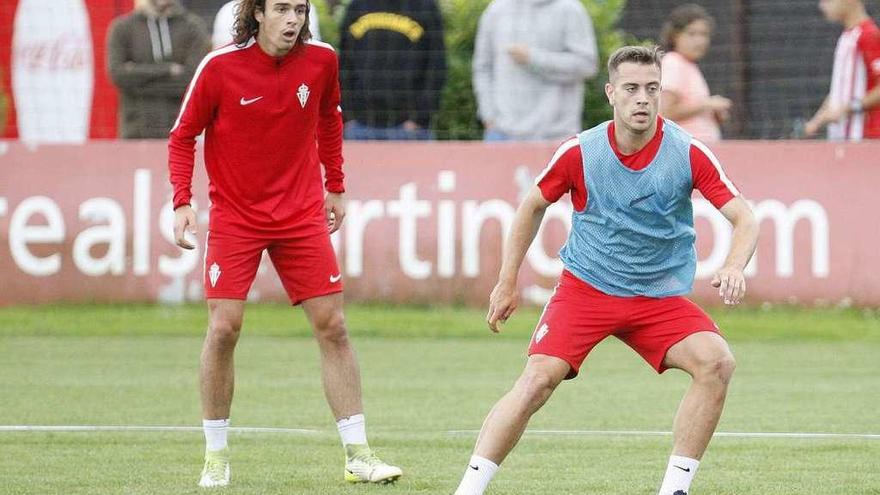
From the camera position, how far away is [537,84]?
54.4 feet

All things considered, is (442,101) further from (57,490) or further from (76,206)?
(57,490)

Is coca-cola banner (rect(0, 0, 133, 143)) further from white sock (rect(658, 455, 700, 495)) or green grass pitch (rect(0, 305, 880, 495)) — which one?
white sock (rect(658, 455, 700, 495))

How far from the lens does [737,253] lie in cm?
719

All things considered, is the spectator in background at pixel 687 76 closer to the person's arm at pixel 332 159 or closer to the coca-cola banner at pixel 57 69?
the coca-cola banner at pixel 57 69

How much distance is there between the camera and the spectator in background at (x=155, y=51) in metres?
17.0

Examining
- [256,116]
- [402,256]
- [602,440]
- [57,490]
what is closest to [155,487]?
[57,490]

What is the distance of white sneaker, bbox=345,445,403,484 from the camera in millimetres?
8347

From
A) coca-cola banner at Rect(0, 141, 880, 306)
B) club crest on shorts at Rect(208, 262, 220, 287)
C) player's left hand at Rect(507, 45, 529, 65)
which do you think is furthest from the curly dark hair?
player's left hand at Rect(507, 45, 529, 65)

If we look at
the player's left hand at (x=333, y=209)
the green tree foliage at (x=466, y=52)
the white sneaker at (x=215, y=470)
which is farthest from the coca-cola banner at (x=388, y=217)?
the white sneaker at (x=215, y=470)

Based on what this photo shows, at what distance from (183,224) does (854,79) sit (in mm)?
9082

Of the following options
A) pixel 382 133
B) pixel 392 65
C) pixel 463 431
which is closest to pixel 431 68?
pixel 392 65

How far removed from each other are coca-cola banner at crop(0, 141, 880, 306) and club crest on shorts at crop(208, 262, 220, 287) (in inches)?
290

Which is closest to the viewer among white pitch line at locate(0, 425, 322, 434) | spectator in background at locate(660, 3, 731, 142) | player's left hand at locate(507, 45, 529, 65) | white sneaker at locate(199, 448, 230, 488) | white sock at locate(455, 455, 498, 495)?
white sock at locate(455, 455, 498, 495)

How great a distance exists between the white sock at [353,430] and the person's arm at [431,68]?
857cm
